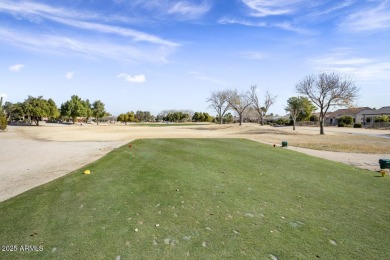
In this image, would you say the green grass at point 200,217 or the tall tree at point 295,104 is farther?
the tall tree at point 295,104

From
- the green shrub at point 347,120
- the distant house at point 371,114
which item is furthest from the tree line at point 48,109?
the distant house at point 371,114

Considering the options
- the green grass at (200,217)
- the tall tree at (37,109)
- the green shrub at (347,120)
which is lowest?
the green grass at (200,217)

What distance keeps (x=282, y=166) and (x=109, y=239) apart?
1123 cm

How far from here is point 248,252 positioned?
535 centimetres

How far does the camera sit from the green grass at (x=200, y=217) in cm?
546

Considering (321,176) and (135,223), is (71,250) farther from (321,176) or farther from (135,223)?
Result: (321,176)

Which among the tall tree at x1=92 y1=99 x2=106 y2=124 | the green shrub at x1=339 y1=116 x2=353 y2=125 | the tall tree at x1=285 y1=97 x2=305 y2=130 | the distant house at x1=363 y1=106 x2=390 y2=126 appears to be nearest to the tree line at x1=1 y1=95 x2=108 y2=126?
the tall tree at x1=92 y1=99 x2=106 y2=124

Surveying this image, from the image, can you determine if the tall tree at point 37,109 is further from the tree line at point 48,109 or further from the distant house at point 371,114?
the distant house at point 371,114

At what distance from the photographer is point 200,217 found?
23.2 ft

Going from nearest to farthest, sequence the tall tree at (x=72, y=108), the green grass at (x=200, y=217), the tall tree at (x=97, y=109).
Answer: the green grass at (x=200, y=217)
the tall tree at (x=72, y=108)
the tall tree at (x=97, y=109)

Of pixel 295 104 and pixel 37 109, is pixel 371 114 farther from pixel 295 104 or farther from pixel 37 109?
pixel 37 109

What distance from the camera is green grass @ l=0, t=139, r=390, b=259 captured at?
215 inches

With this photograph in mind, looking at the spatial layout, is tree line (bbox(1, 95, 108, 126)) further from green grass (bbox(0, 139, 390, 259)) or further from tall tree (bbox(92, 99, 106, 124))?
green grass (bbox(0, 139, 390, 259))

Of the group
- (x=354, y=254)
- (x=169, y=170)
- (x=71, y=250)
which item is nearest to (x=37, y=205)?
(x=71, y=250)
